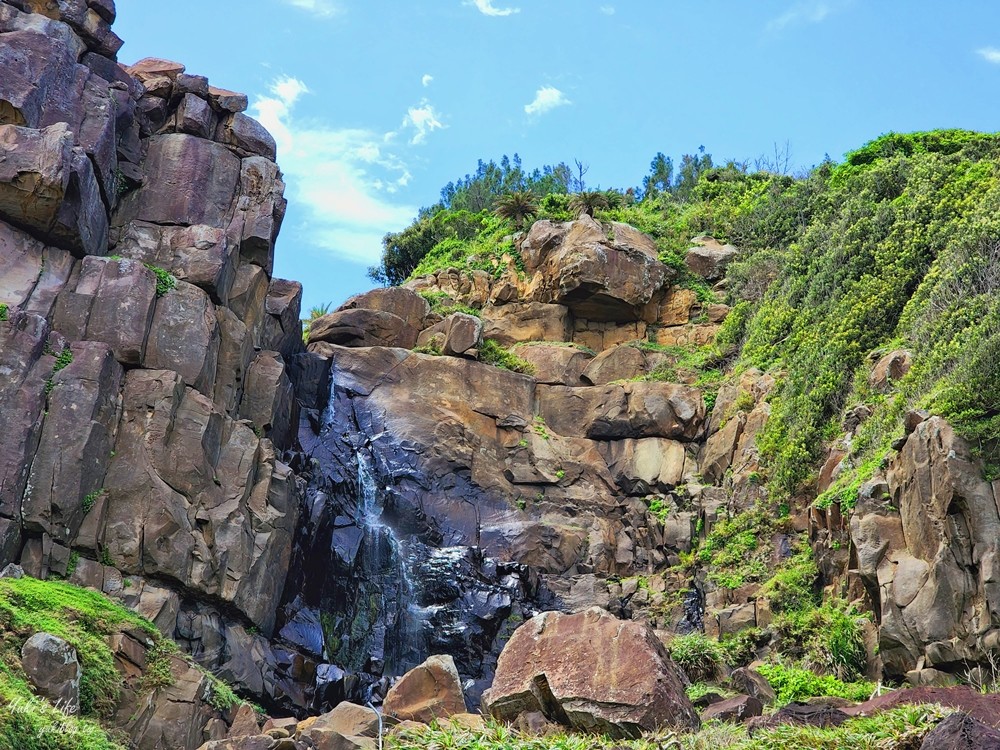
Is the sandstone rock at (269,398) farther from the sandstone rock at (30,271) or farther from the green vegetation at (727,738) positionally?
the green vegetation at (727,738)

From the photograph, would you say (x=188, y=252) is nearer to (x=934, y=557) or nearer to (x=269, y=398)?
(x=269, y=398)

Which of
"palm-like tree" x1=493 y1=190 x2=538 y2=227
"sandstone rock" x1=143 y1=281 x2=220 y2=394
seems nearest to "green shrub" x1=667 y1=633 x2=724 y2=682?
"sandstone rock" x1=143 y1=281 x2=220 y2=394

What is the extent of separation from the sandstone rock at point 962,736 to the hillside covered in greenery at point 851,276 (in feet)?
35.2

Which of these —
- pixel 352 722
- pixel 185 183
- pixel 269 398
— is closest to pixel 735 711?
pixel 352 722

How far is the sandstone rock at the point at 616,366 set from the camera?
123ft

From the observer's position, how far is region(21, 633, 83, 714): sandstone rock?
16.0 metres

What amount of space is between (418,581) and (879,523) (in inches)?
529

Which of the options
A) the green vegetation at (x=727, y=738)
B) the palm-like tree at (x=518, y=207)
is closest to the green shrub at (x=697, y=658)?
the green vegetation at (x=727, y=738)

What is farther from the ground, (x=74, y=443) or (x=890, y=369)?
(x=890, y=369)

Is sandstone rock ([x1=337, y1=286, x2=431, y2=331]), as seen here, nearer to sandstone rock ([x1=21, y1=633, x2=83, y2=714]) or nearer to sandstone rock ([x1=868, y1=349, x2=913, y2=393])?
sandstone rock ([x1=868, y1=349, x2=913, y2=393])

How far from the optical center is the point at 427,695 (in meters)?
15.8

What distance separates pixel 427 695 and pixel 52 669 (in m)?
6.38

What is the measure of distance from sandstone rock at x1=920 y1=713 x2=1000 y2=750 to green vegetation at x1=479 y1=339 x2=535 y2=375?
1058 inches

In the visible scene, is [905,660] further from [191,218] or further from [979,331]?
[191,218]
